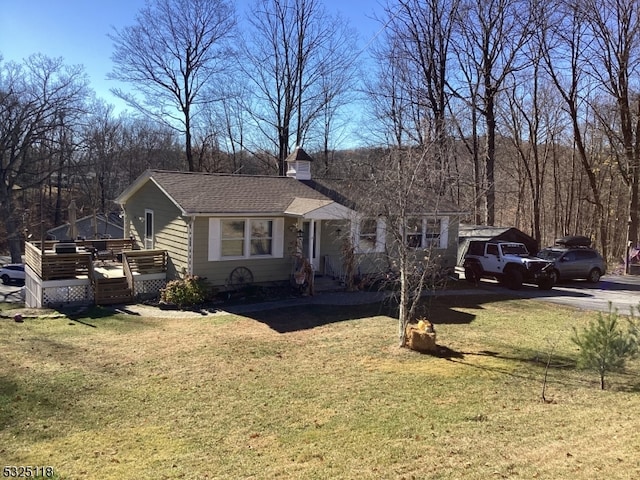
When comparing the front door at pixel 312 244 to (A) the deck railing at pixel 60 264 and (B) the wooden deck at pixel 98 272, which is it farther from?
(A) the deck railing at pixel 60 264

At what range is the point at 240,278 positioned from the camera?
16.1m

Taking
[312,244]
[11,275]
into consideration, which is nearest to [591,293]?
[312,244]

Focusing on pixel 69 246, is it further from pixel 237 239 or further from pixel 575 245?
pixel 575 245

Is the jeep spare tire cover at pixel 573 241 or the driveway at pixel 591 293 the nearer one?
the driveway at pixel 591 293

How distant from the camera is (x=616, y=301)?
1594cm

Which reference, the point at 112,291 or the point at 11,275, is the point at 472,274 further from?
the point at 11,275

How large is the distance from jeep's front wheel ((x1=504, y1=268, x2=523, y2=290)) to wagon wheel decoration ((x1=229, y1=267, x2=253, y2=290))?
9468 mm

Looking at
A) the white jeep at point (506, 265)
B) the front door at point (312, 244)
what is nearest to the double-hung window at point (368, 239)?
the front door at point (312, 244)

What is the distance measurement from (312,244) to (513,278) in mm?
7559

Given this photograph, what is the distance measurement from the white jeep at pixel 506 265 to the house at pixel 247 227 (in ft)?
6.42

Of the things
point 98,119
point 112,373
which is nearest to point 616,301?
point 112,373

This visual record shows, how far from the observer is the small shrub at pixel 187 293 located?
1480 cm

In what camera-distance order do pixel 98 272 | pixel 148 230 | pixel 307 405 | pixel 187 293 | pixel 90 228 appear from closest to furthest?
1. pixel 307 405
2. pixel 187 293
3. pixel 98 272
4. pixel 148 230
5. pixel 90 228

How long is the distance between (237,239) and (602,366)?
1116 cm
